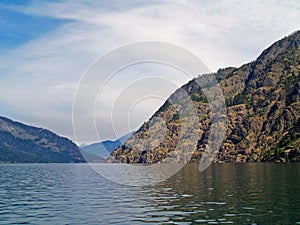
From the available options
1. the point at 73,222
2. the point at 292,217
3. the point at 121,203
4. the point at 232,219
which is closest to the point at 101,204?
the point at 121,203

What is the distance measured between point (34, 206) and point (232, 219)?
3382 cm

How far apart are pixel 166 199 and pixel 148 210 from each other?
12992mm

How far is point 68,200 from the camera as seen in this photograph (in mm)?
70500

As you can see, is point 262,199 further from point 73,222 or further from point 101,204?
point 73,222

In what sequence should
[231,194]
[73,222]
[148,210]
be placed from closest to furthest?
[73,222] < [148,210] < [231,194]

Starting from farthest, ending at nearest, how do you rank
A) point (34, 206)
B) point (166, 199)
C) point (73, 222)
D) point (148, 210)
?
point (166, 199), point (34, 206), point (148, 210), point (73, 222)

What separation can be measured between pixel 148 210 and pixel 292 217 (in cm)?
2078

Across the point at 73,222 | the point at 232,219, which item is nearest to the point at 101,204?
the point at 73,222

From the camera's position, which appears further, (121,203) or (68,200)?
(68,200)

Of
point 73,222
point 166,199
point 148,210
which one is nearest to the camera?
point 73,222

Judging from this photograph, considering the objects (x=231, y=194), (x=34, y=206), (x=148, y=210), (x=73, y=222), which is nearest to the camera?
(x=73, y=222)

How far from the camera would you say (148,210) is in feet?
188

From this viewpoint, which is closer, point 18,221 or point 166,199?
point 18,221

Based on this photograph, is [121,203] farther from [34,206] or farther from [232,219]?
[232,219]
